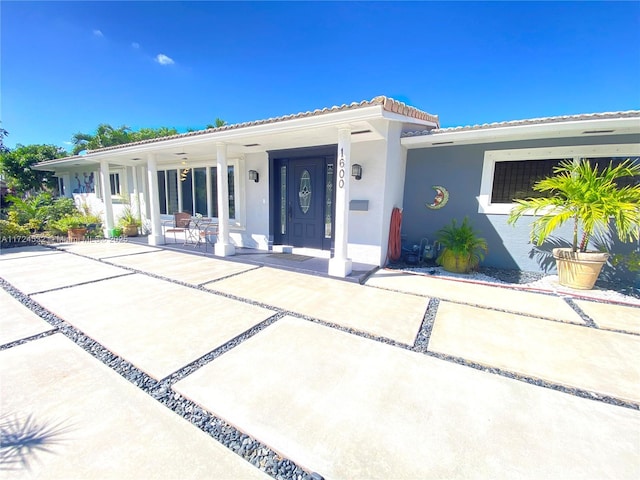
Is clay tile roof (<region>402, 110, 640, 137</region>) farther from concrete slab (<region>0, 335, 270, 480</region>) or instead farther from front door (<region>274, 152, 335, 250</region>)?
concrete slab (<region>0, 335, 270, 480</region>)

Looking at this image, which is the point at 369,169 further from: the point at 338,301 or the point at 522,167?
the point at 522,167

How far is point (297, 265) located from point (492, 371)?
13.8ft

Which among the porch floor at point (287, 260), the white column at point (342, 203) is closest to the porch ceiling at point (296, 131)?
the white column at point (342, 203)

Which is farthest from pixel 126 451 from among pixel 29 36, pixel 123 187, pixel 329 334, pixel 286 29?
pixel 123 187

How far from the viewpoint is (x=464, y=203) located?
20.9 feet

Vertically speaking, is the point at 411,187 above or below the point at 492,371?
above

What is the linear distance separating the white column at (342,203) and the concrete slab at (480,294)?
65cm

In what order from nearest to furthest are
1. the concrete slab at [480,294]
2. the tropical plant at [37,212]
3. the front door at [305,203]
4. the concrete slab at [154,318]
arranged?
the concrete slab at [154,318] → the concrete slab at [480,294] → the front door at [305,203] → the tropical plant at [37,212]

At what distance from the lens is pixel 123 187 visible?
440 inches

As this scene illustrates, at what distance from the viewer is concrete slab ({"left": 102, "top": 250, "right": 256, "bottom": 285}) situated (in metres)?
5.29

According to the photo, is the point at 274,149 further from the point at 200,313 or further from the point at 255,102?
the point at 255,102

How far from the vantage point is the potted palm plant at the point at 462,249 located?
5.74 metres

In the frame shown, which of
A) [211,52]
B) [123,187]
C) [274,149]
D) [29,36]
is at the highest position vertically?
[211,52]

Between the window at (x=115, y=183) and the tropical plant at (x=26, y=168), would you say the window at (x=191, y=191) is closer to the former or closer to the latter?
the window at (x=115, y=183)
